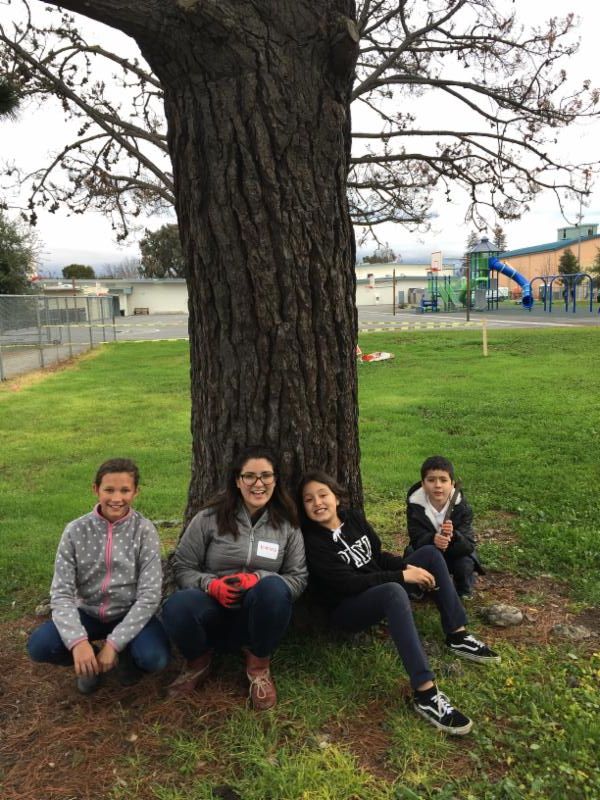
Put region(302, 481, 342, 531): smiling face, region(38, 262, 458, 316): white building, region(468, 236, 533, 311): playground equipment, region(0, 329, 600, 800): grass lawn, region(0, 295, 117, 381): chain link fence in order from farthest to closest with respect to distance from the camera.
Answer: region(38, 262, 458, 316): white building → region(468, 236, 533, 311): playground equipment → region(0, 295, 117, 381): chain link fence → region(302, 481, 342, 531): smiling face → region(0, 329, 600, 800): grass lawn

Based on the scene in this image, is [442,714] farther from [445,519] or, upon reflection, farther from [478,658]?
[445,519]

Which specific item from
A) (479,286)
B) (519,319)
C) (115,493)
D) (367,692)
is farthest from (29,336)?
(479,286)

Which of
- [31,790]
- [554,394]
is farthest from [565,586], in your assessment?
[554,394]

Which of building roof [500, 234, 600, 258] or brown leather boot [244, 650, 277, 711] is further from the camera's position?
building roof [500, 234, 600, 258]

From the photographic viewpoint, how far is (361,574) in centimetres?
282

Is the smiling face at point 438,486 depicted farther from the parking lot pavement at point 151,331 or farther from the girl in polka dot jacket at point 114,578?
the parking lot pavement at point 151,331

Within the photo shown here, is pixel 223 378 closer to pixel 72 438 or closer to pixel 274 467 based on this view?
pixel 274 467

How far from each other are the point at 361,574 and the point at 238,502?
65 centimetres

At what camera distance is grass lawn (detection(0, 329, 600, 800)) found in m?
2.16

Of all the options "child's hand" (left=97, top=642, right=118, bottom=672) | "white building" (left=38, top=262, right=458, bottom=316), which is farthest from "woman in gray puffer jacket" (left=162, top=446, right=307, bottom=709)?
"white building" (left=38, top=262, right=458, bottom=316)

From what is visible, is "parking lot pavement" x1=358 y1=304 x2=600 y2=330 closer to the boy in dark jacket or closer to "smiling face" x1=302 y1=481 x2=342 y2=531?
the boy in dark jacket

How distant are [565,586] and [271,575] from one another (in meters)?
1.92

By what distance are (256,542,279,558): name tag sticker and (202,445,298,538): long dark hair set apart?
9cm

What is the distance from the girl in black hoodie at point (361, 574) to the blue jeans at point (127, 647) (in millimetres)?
736
